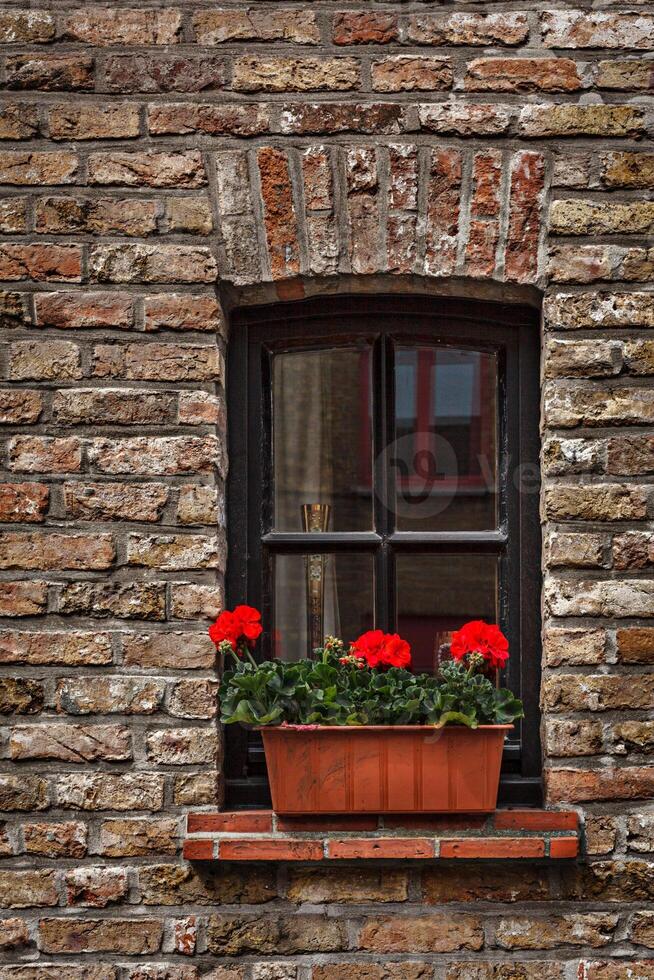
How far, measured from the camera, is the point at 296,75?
2.80 meters

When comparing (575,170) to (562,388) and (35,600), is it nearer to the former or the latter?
(562,388)

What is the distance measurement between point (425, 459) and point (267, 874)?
1.25 metres

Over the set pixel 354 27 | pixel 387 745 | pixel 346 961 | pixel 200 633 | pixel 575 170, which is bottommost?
pixel 346 961

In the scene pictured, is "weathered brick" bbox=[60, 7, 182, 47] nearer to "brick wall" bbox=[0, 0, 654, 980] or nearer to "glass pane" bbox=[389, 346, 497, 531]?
"brick wall" bbox=[0, 0, 654, 980]

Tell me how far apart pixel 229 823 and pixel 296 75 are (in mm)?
2031

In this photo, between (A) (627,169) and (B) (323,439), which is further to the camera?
(B) (323,439)

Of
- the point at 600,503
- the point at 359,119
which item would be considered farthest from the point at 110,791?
the point at 359,119

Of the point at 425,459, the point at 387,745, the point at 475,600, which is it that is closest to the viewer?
the point at 387,745

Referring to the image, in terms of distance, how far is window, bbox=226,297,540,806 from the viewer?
2889 mm

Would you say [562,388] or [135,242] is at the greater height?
[135,242]

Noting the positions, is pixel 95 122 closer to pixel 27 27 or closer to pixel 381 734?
pixel 27 27

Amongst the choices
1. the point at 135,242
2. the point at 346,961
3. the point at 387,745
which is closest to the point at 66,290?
the point at 135,242

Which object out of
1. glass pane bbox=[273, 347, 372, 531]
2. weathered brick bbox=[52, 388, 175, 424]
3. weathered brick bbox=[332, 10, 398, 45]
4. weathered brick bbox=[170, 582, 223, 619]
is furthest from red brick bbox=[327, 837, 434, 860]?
weathered brick bbox=[332, 10, 398, 45]

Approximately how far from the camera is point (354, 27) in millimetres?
2807
